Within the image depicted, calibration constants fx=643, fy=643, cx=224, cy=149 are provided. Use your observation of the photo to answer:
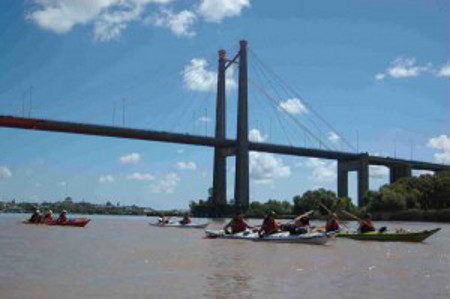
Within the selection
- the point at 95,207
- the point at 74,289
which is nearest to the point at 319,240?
the point at 74,289

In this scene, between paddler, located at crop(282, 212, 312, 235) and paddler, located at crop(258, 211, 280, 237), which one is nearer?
paddler, located at crop(282, 212, 312, 235)

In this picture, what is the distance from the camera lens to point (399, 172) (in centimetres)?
10388

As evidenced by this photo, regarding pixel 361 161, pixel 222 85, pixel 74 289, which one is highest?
pixel 222 85

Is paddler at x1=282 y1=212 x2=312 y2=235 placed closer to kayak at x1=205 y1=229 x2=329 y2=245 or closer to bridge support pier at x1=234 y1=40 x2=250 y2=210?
kayak at x1=205 y1=229 x2=329 y2=245

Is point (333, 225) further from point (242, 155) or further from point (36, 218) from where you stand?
point (242, 155)

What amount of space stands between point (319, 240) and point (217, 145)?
56902 millimetres

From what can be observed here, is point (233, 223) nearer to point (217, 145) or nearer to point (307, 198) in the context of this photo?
point (217, 145)

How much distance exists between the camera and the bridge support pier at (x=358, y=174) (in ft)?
307

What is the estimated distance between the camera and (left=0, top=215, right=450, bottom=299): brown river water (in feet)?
40.3

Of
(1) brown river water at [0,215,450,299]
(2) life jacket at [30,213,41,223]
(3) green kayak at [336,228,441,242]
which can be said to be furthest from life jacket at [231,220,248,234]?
(2) life jacket at [30,213,41,223]

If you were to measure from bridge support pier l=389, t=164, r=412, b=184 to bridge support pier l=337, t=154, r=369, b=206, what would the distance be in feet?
27.0

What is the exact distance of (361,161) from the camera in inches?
3679

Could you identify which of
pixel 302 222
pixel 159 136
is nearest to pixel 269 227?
pixel 302 222

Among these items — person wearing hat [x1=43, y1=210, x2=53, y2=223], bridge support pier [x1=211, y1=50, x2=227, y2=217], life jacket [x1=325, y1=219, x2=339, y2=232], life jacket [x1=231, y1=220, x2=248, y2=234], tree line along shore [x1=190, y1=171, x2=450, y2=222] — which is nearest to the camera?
life jacket [x1=325, y1=219, x2=339, y2=232]
